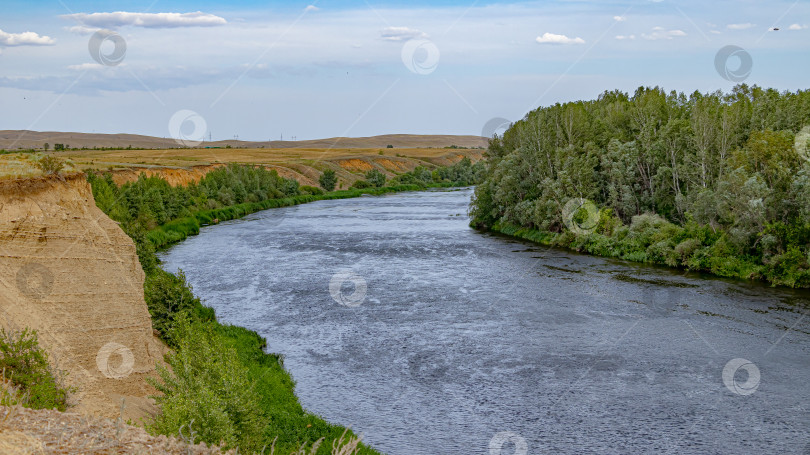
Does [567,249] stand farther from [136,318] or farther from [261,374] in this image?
[136,318]

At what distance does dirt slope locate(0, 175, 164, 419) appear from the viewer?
634 inches

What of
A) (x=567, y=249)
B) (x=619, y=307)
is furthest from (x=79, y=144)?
(x=619, y=307)

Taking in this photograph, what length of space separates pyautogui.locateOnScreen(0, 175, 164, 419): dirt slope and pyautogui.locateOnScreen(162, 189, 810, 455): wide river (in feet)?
17.2

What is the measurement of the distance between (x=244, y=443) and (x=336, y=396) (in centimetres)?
737

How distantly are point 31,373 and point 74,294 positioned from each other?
428 cm

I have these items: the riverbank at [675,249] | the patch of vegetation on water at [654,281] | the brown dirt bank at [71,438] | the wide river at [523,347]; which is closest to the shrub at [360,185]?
the riverbank at [675,249]

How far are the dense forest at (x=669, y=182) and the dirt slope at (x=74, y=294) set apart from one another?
29.9 m

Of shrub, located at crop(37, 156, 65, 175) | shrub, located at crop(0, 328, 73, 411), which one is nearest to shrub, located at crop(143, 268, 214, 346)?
shrub, located at crop(37, 156, 65, 175)

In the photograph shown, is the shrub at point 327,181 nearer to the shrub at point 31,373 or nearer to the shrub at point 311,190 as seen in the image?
the shrub at point 311,190

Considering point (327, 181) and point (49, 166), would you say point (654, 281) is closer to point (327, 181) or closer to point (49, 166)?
point (49, 166)

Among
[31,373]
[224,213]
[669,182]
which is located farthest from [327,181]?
[31,373]

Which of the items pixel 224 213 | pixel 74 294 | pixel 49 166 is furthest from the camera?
pixel 224 213

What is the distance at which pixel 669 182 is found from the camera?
49.0m

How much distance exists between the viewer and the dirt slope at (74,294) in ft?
52.8
